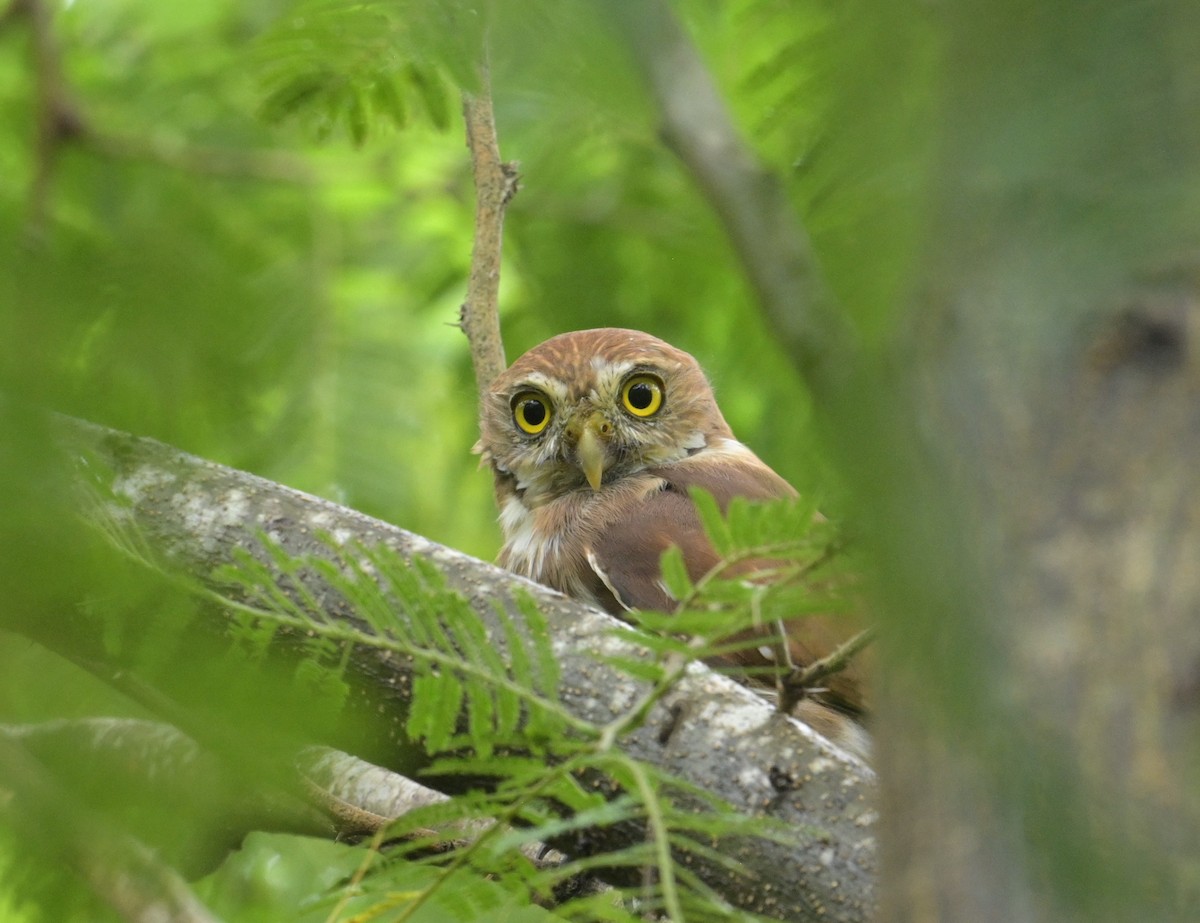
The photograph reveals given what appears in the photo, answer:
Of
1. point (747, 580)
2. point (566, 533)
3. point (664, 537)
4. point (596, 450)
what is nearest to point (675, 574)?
point (747, 580)

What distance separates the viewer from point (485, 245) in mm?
3361

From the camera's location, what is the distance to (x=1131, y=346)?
3.15 ft

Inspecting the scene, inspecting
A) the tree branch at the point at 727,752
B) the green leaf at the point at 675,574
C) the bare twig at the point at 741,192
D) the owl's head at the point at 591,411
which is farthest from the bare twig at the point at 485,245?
the bare twig at the point at 741,192

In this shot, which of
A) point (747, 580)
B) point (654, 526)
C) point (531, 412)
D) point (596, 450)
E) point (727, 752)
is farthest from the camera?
point (531, 412)

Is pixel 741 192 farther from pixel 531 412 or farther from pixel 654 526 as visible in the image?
pixel 531 412

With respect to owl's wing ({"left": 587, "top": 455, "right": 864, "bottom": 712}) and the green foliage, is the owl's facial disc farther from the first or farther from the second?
the green foliage

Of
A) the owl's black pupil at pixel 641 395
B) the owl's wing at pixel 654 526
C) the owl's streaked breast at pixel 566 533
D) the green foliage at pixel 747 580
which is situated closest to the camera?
the green foliage at pixel 747 580

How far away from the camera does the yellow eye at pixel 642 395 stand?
432 centimetres

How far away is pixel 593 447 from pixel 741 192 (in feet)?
10.3

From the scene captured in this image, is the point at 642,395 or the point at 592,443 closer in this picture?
the point at 592,443

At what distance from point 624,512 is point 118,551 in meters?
2.99

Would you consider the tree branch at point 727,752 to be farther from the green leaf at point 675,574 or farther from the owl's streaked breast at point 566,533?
the owl's streaked breast at point 566,533

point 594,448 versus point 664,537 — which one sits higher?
point 594,448

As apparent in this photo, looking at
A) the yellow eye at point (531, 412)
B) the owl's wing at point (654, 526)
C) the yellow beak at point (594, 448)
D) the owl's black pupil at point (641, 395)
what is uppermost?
the owl's black pupil at point (641, 395)
